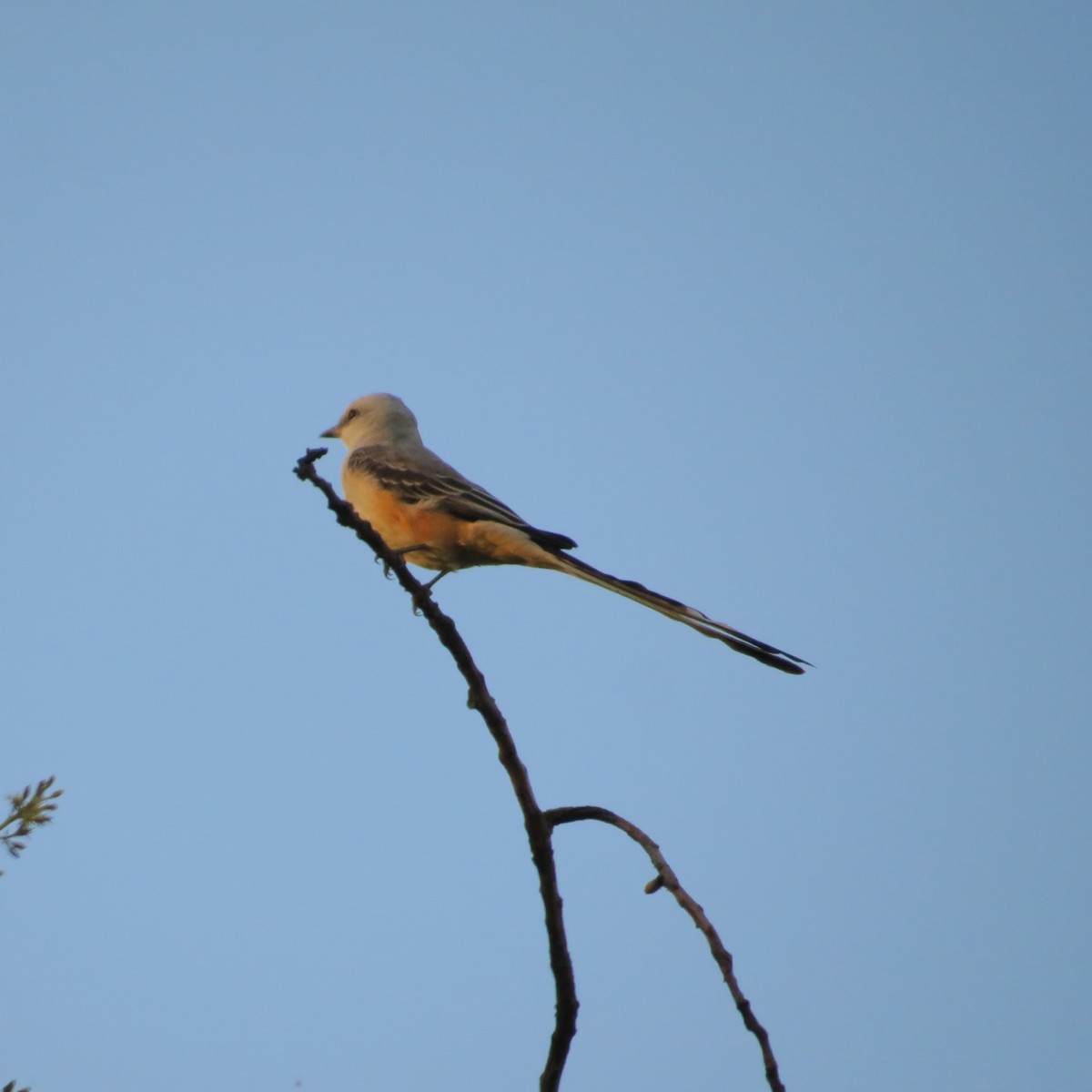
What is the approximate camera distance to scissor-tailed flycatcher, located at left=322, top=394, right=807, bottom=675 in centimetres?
527

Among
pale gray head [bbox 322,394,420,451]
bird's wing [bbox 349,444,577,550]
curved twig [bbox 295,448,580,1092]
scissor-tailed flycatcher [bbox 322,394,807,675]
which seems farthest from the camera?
pale gray head [bbox 322,394,420,451]

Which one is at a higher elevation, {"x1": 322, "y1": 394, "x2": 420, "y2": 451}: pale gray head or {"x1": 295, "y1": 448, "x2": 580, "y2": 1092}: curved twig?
{"x1": 322, "y1": 394, "x2": 420, "y2": 451}: pale gray head

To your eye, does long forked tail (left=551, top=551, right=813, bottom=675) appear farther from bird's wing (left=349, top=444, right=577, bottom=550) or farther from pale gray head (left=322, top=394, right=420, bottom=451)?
pale gray head (left=322, top=394, right=420, bottom=451)

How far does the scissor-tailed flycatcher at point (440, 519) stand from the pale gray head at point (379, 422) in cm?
11

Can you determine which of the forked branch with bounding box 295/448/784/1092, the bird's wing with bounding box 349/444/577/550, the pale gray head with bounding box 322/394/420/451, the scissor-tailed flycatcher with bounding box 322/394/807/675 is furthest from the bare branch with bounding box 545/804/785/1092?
the pale gray head with bounding box 322/394/420/451

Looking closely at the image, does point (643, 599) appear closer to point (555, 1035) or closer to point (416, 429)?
point (555, 1035)

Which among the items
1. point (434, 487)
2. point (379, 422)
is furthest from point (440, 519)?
point (379, 422)

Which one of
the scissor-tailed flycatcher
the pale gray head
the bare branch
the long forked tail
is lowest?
the bare branch

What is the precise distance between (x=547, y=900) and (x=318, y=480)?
1.30 metres

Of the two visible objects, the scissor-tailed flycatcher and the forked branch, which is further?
the scissor-tailed flycatcher

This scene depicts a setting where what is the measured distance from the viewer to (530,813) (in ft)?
9.82

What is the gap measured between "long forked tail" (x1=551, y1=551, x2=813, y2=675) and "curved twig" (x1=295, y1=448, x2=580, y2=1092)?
2.60 ft

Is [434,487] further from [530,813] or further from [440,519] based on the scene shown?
[530,813]

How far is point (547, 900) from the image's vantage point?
288 centimetres
